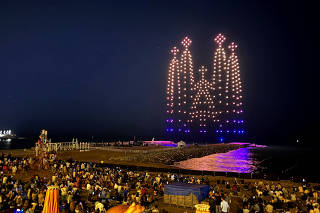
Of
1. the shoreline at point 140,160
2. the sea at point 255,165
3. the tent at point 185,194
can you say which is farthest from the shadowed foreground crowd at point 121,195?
the sea at point 255,165

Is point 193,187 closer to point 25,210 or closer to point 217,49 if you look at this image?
point 25,210

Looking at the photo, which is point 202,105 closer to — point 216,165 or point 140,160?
point 216,165

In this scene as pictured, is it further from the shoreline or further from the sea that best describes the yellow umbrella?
the sea

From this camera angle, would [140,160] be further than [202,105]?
No

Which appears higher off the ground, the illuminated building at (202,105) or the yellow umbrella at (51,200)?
the illuminated building at (202,105)

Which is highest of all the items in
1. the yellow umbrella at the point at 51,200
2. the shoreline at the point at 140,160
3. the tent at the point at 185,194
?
the yellow umbrella at the point at 51,200

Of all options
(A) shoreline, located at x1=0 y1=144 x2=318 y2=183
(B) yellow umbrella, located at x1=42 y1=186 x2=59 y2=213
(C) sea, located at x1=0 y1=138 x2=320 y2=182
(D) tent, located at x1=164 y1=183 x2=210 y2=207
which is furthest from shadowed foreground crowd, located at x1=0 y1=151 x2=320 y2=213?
(C) sea, located at x1=0 y1=138 x2=320 y2=182

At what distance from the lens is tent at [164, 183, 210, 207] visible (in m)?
15.0

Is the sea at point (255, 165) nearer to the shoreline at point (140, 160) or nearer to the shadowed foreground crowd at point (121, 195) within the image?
the shoreline at point (140, 160)

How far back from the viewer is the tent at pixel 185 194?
1505 cm

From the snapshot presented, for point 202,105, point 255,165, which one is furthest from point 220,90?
point 255,165

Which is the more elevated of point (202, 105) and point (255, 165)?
point (202, 105)

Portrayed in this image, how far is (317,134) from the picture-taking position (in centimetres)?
19762

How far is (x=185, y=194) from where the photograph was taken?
15.3 m
